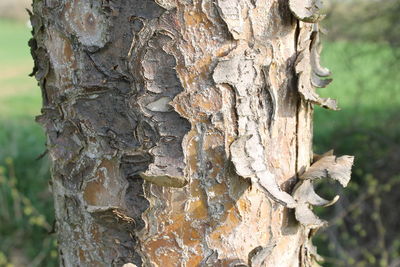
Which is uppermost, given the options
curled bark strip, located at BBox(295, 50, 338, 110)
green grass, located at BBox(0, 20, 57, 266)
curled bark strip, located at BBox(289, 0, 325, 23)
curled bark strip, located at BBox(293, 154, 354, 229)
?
curled bark strip, located at BBox(289, 0, 325, 23)

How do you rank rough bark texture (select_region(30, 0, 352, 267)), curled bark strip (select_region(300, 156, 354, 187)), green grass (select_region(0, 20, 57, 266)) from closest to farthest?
1. rough bark texture (select_region(30, 0, 352, 267))
2. curled bark strip (select_region(300, 156, 354, 187))
3. green grass (select_region(0, 20, 57, 266))

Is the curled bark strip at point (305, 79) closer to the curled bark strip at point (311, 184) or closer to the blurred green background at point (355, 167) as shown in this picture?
the curled bark strip at point (311, 184)

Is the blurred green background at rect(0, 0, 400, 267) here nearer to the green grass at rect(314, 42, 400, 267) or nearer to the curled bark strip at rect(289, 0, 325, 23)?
the green grass at rect(314, 42, 400, 267)

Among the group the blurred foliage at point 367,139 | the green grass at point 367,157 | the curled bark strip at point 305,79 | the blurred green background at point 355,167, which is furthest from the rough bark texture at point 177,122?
the blurred foliage at point 367,139

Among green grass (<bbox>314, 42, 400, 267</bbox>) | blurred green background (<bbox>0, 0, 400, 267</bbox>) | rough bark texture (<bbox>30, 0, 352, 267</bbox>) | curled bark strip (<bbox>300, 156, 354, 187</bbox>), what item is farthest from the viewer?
green grass (<bbox>314, 42, 400, 267</bbox>)

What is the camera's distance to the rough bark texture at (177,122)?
0.89 metres

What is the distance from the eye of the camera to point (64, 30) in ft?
3.11

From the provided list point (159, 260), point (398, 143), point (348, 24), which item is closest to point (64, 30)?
point (159, 260)

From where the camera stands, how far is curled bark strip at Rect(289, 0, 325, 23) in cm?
94

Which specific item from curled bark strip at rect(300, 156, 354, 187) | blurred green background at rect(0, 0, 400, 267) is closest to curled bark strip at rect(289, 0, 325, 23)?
curled bark strip at rect(300, 156, 354, 187)

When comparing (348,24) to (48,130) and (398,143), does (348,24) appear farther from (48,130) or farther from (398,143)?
(48,130)

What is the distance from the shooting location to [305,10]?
0.95 m

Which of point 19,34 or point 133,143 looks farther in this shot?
point 19,34

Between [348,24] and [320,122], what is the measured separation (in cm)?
143
